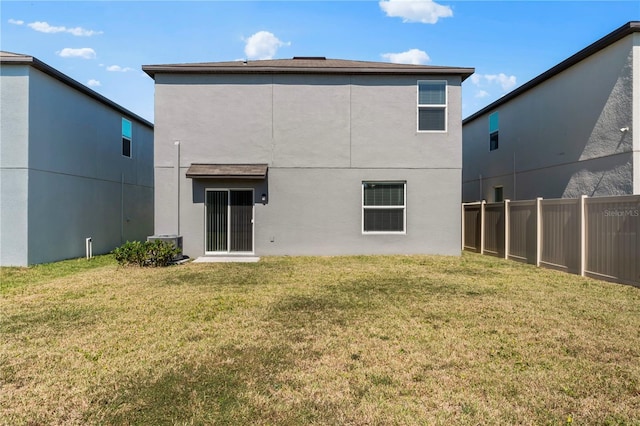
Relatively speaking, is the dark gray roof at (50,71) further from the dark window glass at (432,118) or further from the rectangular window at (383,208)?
the dark window glass at (432,118)

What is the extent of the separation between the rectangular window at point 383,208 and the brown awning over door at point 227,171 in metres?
3.57

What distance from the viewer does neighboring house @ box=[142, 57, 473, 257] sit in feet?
40.7

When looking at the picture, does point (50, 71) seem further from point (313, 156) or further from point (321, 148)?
point (321, 148)

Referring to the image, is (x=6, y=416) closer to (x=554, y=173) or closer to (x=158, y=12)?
(x=158, y=12)

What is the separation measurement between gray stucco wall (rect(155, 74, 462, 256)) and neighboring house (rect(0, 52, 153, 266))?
3.25 m

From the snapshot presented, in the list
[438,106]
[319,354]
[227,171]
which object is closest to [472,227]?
[438,106]

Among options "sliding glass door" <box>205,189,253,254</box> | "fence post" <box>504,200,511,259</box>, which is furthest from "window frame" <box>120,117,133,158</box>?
"fence post" <box>504,200,511,259</box>

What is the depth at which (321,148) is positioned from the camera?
12672mm

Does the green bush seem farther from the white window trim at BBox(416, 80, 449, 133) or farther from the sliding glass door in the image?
the white window trim at BBox(416, 80, 449, 133)

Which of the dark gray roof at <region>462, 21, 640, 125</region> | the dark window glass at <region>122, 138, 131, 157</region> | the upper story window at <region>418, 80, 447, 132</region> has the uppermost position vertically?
the dark gray roof at <region>462, 21, 640, 125</region>

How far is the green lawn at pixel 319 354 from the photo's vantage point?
3.07 meters

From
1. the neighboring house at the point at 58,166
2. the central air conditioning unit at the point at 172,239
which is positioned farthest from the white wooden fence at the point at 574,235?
the neighboring house at the point at 58,166

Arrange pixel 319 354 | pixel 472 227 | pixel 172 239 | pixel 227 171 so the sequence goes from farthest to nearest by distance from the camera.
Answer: pixel 472 227, pixel 227 171, pixel 172 239, pixel 319 354

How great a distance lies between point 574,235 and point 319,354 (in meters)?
8.46
